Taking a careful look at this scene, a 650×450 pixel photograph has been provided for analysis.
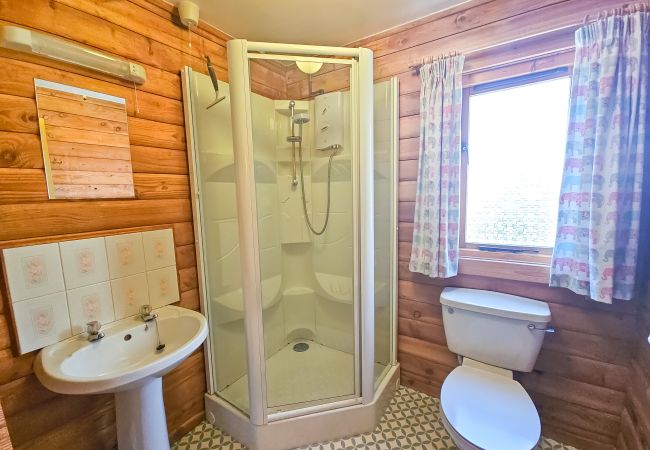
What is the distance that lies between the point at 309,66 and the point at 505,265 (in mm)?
1430

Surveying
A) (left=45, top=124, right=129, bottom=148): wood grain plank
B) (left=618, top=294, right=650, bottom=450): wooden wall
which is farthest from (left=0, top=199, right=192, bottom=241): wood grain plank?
(left=618, top=294, right=650, bottom=450): wooden wall

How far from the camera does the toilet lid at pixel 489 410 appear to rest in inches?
42.3

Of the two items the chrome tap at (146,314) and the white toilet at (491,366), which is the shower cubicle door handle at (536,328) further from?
the chrome tap at (146,314)

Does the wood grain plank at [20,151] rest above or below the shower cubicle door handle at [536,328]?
above

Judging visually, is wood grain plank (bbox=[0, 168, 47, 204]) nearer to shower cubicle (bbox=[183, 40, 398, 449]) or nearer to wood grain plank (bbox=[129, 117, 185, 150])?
wood grain plank (bbox=[129, 117, 185, 150])

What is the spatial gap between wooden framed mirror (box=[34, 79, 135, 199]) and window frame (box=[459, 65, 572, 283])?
5.61 feet

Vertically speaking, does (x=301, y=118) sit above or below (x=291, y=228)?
above

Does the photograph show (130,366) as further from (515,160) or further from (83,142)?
(515,160)

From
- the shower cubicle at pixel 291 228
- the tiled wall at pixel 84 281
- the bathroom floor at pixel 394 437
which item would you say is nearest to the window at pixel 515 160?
the shower cubicle at pixel 291 228

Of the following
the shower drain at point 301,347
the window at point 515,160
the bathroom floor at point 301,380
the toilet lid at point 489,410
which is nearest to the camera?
the toilet lid at point 489,410

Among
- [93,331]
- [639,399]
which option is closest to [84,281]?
[93,331]

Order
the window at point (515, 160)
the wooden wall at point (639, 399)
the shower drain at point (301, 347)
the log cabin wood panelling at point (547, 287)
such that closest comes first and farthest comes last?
the wooden wall at point (639, 399) → the log cabin wood panelling at point (547, 287) → the window at point (515, 160) → the shower drain at point (301, 347)

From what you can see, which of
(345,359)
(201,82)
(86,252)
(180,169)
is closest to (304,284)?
(345,359)

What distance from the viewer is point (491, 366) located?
147 cm
